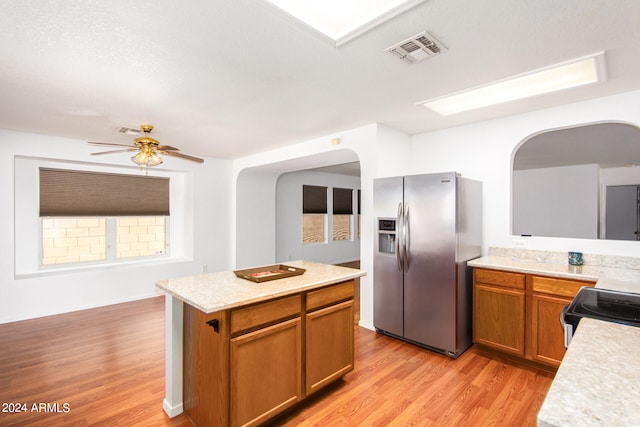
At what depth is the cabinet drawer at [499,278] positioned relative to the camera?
108 inches

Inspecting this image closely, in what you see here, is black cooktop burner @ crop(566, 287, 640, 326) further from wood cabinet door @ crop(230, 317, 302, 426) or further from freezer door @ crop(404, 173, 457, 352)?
wood cabinet door @ crop(230, 317, 302, 426)

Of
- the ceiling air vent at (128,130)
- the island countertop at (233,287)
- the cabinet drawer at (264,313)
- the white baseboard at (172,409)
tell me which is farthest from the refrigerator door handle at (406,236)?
the ceiling air vent at (128,130)

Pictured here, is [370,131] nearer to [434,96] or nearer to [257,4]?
[434,96]

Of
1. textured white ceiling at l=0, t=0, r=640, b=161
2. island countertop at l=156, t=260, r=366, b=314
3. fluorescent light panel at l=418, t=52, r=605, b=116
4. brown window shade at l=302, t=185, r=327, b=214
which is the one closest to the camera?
Result: textured white ceiling at l=0, t=0, r=640, b=161

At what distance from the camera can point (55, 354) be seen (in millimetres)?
3064

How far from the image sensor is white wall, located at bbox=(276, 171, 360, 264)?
7.00 meters

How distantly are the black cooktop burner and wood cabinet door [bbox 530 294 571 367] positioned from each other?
832 mm

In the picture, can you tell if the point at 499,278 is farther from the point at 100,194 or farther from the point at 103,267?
the point at 100,194

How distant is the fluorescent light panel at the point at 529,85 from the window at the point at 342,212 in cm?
508

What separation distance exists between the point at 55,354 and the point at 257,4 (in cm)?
366

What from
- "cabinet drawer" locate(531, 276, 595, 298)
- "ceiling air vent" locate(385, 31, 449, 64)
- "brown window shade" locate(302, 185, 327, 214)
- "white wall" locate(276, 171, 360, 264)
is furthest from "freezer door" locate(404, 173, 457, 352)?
"brown window shade" locate(302, 185, 327, 214)

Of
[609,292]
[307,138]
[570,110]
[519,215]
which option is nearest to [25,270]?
[307,138]

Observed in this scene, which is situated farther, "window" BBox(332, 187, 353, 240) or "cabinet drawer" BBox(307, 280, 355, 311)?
"window" BBox(332, 187, 353, 240)

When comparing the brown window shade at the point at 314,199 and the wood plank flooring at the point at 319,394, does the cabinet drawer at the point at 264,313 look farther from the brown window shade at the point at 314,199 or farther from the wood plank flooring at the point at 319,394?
the brown window shade at the point at 314,199
